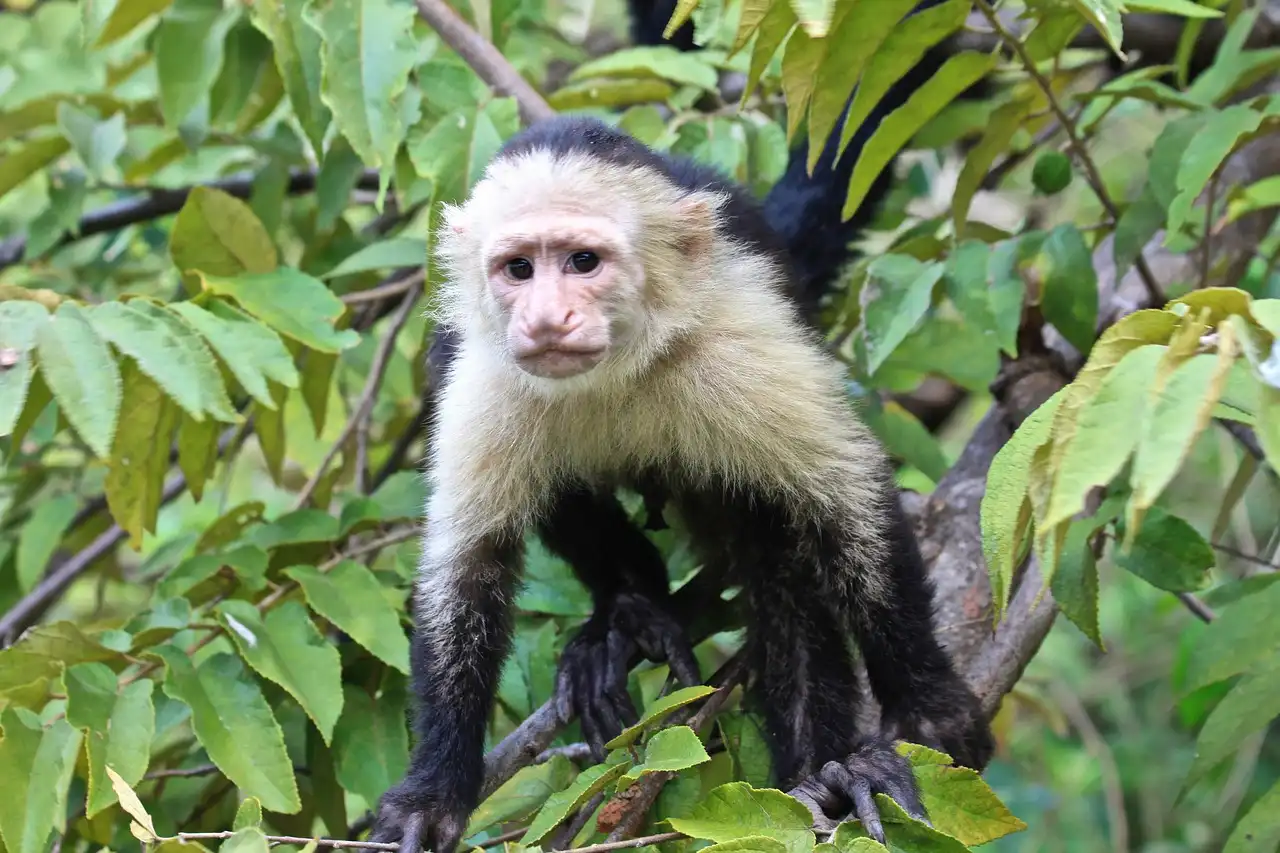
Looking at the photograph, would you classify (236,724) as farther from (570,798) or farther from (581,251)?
(581,251)

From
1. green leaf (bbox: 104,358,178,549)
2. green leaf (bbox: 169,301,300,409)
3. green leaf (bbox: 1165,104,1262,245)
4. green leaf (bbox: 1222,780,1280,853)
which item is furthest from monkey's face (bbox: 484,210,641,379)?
green leaf (bbox: 1222,780,1280,853)

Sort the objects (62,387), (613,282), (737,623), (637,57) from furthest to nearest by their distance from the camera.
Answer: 1. (637,57)
2. (737,623)
3. (613,282)
4. (62,387)

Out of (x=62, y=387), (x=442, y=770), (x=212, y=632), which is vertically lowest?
(x=442, y=770)

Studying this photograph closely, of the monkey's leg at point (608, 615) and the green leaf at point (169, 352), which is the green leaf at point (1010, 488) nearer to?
the monkey's leg at point (608, 615)

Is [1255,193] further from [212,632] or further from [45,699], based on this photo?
[45,699]

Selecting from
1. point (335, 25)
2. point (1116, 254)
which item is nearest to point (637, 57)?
point (335, 25)

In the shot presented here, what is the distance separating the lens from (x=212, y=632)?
6.74ft

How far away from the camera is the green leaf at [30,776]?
1619 millimetres

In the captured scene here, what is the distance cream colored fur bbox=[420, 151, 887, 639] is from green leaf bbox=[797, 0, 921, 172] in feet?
1.25

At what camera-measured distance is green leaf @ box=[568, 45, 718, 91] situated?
2.52 m

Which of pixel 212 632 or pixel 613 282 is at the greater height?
pixel 613 282

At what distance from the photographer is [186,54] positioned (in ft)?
8.22

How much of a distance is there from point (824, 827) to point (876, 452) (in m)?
0.75

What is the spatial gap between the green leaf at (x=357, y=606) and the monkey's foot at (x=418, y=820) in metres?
0.19
